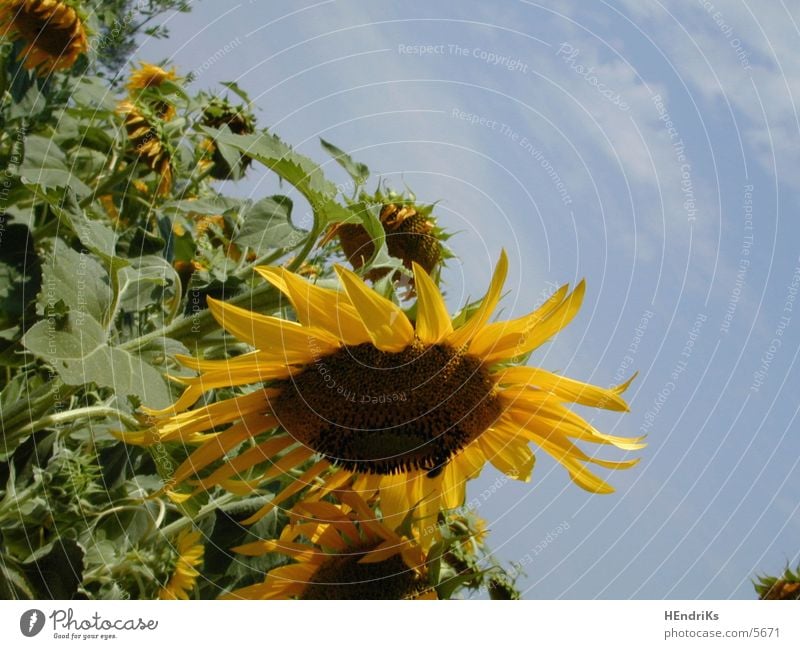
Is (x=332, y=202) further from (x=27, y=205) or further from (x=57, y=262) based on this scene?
(x=27, y=205)

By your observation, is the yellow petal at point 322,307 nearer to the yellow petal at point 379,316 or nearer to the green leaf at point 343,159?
the yellow petal at point 379,316

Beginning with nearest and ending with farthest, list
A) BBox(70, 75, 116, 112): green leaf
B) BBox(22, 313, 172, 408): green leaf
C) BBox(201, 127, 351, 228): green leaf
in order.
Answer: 1. BBox(22, 313, 172, 408): green leaf
2. BBox(201, 127, 351, 228): green leaf
3. BBox(70, 75, 116, 112): green leaf

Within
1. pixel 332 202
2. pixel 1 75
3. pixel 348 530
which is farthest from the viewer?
pixel 1 75

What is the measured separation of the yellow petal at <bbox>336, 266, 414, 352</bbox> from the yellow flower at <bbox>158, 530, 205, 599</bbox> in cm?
45

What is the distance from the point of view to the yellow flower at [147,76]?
1513 millimetres

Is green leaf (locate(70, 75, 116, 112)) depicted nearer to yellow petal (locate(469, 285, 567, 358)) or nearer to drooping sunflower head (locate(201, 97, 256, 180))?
drooping sunflower head (locate(201, 97, 256, 180))

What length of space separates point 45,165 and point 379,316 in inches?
23.0

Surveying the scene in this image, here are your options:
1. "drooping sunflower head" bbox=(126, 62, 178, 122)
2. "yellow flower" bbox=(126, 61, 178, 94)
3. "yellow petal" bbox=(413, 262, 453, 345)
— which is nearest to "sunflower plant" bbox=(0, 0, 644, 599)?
"yellow petal" bbox=(413, 262, 453, 345)

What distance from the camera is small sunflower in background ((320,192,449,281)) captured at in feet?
3.30

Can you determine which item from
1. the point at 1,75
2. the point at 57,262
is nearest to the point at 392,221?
the point at 57,262

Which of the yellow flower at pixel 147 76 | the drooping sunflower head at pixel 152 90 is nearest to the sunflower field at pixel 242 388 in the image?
the drooping sunflower head at pixel 152 90

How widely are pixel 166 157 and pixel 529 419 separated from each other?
754 mm

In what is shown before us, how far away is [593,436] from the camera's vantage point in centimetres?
76
